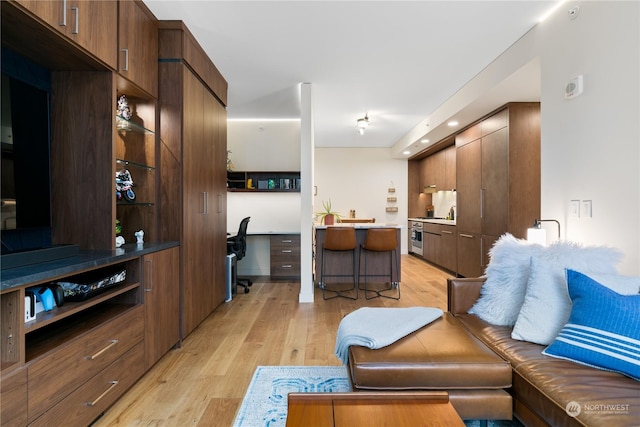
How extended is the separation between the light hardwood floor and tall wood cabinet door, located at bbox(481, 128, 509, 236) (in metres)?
1.14

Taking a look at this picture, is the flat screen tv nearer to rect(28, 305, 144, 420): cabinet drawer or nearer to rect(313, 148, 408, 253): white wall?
rect(28, 305, 144, 420): cabinet drawer

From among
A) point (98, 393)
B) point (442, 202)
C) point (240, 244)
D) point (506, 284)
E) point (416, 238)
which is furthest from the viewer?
point (416, 238)

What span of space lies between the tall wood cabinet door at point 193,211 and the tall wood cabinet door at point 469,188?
3.69 meters

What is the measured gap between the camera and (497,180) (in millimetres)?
4133

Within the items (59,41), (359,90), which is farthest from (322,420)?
(359,90)

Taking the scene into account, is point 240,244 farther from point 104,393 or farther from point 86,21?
point 86,21

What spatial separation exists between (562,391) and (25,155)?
8.97 ft

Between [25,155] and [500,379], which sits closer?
[500,379]

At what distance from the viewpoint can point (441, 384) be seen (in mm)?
1418

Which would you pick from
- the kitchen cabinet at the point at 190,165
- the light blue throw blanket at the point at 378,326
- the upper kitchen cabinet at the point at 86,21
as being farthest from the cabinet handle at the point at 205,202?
the light blue throw blanket at the point at 378,326

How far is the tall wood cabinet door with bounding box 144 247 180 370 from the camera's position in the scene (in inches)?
84.2

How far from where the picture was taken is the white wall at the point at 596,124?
189 centimetres

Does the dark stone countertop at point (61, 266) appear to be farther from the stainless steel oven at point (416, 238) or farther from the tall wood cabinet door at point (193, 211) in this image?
the stainless steel oven at point (416, 238)

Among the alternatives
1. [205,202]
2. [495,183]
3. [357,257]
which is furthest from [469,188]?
[205,202]
